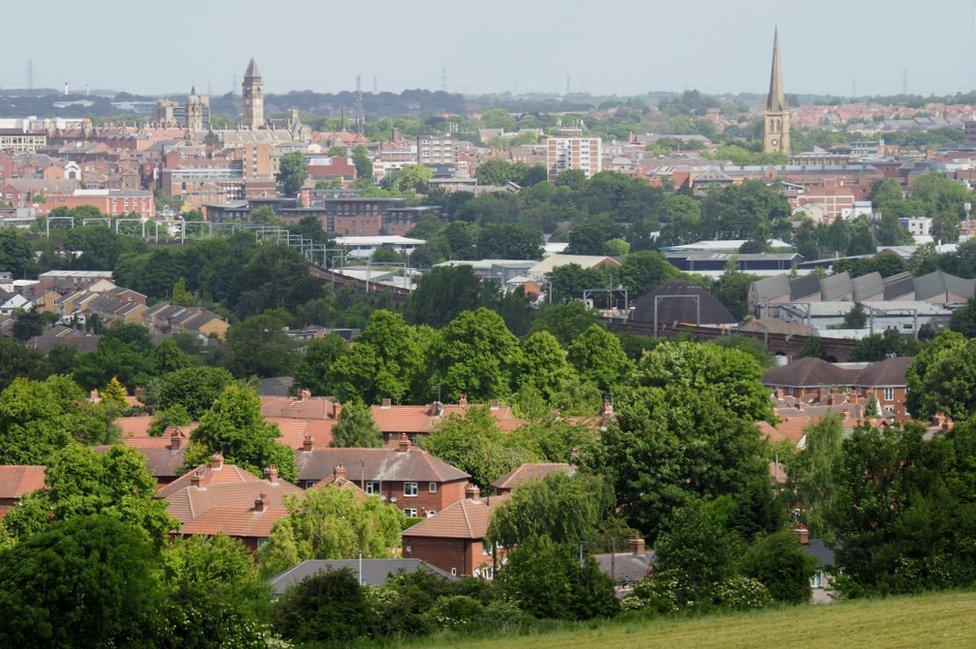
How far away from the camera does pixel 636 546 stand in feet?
128

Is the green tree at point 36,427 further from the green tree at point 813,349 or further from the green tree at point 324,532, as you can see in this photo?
the green tree at point 813,349

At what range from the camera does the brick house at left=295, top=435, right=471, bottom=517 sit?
4566cm

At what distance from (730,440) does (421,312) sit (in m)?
48.0

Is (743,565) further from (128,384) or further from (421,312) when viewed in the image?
(421,312)

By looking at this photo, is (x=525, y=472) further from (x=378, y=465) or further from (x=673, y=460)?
(x=673, y=460)

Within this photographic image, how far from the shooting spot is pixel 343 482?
4338 cm

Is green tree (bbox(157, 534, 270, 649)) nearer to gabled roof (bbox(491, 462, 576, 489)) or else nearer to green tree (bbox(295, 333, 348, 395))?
gabled roof (bbox(491, 462, 576, 489))

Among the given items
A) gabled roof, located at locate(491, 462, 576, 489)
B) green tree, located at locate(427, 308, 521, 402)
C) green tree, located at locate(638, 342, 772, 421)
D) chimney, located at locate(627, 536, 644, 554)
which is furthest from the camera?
green tree, located at locate(427, 308, 521, 402)

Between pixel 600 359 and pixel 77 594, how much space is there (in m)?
36.2

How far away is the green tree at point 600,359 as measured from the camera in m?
64.6

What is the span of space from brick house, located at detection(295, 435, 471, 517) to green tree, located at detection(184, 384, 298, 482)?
54 centimetres

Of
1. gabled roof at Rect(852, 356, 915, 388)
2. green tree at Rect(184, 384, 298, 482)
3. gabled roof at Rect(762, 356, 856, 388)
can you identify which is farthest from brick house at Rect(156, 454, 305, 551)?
gabled roof at Rect(762, 356, 856, 388)

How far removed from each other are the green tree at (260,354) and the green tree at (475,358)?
→ 32.6 ft

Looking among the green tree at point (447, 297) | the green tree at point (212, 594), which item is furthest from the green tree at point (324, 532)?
the green tree at point (447, 297)
